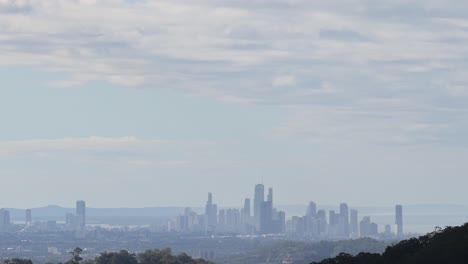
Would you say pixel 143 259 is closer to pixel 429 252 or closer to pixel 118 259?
pixel 118 259

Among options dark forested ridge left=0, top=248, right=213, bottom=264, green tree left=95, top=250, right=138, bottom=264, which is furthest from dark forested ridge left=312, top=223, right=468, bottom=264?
dark forested ridge left=0, top=248, right=213, bottom=264

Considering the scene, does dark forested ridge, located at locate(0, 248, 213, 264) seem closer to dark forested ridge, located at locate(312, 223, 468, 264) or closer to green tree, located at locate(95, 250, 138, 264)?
green tree, located at locate(95, 250, 138, 264)

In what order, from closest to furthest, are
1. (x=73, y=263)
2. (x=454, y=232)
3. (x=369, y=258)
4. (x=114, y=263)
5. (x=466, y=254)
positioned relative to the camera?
(x=466, y=254) → (x=454, y=232) → (x=369, y=258) → (x=114, y=263) → (x=73, y=263)

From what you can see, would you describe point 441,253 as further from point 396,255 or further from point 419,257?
point 396,255

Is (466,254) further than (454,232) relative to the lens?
No

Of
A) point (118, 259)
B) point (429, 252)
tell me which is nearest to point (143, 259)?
point (118, 259)

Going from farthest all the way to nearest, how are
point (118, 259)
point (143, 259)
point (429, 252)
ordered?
1. point (143, 259)
2. point (118, 259)
3. point (429, 252)

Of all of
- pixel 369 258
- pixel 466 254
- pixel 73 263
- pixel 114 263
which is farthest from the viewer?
pixel 73 263

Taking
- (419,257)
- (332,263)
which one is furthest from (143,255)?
(419,257)
